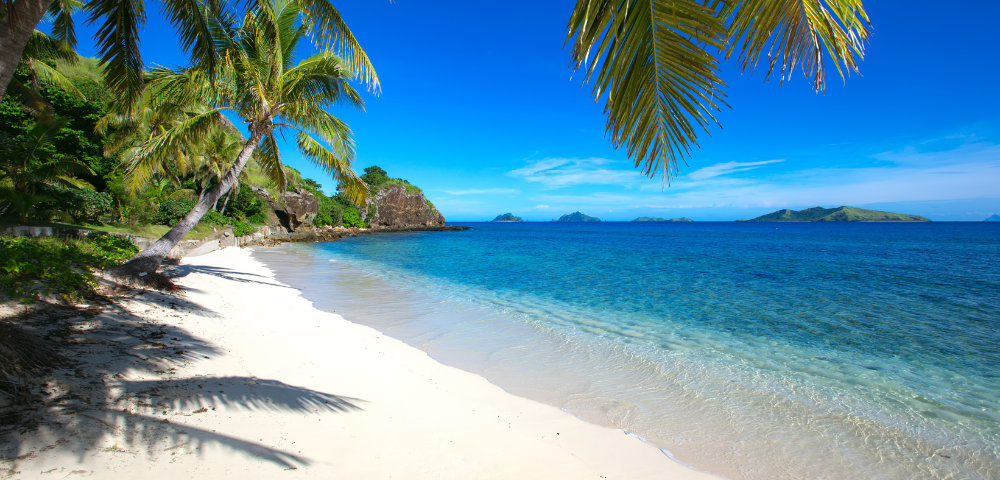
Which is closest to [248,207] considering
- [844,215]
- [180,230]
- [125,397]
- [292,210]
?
[292,210]

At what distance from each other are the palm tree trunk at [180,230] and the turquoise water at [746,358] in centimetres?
307

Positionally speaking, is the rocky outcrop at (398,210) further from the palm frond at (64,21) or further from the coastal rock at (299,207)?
the palm frond at (64,21)

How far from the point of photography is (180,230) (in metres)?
8.14

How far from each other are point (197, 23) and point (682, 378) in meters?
9.64

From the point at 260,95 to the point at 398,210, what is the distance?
54952mm

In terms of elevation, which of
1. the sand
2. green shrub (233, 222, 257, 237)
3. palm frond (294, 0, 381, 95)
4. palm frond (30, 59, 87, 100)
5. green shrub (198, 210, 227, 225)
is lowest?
the sand

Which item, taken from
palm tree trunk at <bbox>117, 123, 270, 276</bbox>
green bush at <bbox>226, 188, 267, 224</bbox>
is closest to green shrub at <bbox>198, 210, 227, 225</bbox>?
green bush at <bbox>226, 188, 267, 224</bbox>

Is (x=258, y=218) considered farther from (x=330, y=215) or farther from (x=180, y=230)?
(x=180, y=230)

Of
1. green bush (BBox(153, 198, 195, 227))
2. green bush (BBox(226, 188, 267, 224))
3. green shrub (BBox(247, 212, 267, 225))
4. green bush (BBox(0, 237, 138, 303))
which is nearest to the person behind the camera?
green bush (BBox(0, 237, 138, 303))

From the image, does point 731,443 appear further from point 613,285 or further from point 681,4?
point 613,285

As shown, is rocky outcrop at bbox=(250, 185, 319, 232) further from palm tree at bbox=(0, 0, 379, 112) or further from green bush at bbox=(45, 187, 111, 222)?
palm tree at bbox=(0, 0, 379, 112)

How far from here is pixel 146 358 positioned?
3619 millimetres

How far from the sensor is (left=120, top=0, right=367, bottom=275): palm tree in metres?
8.52

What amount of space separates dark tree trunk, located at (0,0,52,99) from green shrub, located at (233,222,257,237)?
24762mm
